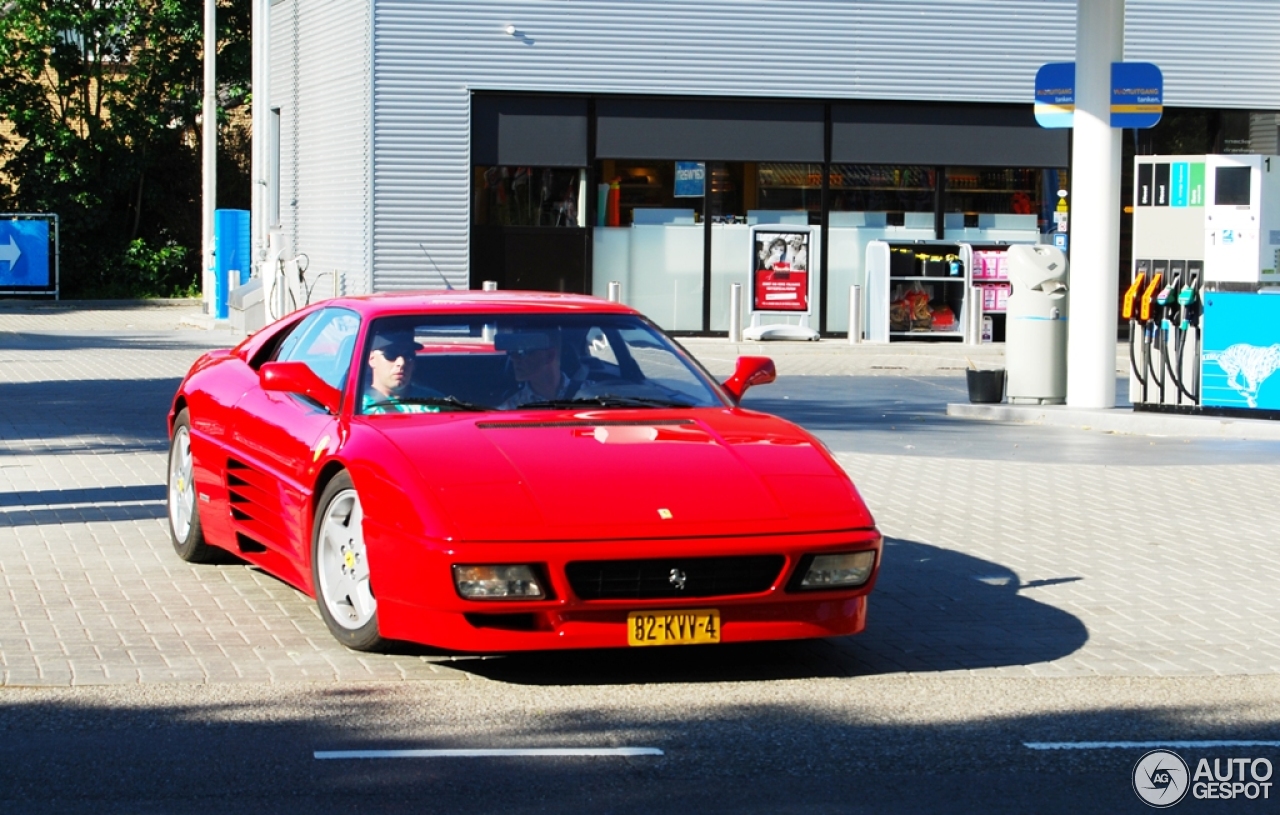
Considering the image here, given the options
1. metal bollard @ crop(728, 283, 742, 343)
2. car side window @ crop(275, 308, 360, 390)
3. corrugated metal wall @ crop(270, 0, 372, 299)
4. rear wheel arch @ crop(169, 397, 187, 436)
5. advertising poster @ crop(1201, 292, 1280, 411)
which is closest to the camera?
car side window @ crop(275, 308, 360, 390)

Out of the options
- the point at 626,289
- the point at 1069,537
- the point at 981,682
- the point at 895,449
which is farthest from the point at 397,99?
the point at 981,682

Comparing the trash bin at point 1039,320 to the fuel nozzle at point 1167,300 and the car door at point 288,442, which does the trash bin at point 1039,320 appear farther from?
the car door at point 288,442

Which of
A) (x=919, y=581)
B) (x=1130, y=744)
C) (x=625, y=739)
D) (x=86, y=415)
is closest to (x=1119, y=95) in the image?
(x=919, y=581)

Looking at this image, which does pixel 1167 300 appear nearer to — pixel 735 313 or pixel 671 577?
pixel 671 577

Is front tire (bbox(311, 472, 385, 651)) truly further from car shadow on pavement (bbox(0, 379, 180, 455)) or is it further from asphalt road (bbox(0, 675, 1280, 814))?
car shadow on pavement (bbox(0, 379, 180, 455))

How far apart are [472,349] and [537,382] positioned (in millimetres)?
319

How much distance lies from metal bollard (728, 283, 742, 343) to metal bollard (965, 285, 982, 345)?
3.47 meters

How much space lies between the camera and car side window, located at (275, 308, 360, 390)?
26.3 ft

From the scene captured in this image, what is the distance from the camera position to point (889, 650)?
7.61 meters

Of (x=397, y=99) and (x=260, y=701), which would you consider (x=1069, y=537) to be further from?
(x=397, y=99)

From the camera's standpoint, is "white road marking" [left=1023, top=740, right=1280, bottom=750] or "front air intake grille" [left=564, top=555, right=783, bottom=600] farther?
"front air intake grille" [left=564, top=555, right=783, bottom=600]

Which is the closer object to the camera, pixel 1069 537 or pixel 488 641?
pixel 488 641

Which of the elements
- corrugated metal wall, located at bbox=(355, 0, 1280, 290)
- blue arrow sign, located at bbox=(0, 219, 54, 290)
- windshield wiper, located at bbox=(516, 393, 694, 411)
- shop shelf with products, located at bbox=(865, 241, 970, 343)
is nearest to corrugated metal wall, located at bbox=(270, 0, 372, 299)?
corrugated metal wall, located at bbox=(355, 0, 1280, 290)

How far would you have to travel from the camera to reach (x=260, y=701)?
6566 mm
